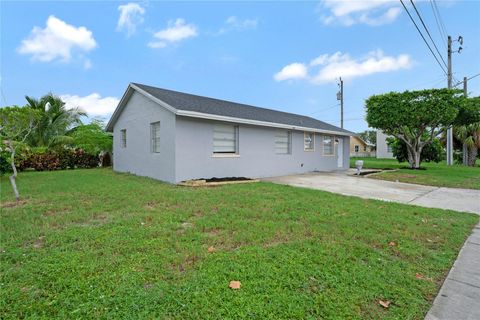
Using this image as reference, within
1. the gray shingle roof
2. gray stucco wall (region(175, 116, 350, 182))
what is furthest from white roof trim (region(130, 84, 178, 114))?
gray stucco wall (region(175, 116, 350, 182))

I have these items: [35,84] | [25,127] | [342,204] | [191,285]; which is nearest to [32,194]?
[25,127]

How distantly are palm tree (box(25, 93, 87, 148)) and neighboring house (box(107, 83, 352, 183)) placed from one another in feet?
20.0

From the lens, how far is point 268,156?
12.3 m

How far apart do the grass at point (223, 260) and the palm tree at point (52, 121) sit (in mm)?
14102

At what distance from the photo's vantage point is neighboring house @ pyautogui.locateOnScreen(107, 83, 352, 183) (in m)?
9.26

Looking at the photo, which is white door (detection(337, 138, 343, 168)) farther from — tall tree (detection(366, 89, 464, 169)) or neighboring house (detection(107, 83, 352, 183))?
neighboring house (detection(107, 83, 352, 183))

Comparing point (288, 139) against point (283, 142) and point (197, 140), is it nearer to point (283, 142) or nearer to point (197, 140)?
point (283, 142)

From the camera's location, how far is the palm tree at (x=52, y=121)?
16.7 m

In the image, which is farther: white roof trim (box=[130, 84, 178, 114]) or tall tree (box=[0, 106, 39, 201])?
white roof trim (box=[130, 84, 178, 114])

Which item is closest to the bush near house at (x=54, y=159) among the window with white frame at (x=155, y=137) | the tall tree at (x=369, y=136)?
the window with white frame at (x=155, y=137)

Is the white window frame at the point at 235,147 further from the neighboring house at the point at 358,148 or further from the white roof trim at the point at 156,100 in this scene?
the neighboring house at the point at 358,148

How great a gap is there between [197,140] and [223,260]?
7.04 meters

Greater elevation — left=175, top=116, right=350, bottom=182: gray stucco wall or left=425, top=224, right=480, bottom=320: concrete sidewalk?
left=175, top=116, right=350, bottom=182: gray stucco wall

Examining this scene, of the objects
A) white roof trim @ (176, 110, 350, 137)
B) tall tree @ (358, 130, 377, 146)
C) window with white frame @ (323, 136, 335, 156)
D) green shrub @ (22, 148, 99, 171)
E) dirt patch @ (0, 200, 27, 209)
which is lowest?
dirt patch @ (0, 200, 27, 209)
